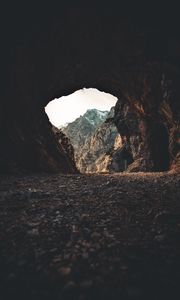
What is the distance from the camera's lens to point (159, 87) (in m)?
16.7

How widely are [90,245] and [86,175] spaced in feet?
29.3

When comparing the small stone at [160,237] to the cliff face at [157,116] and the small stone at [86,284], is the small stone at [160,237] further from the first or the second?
the cliff face at [157,116]

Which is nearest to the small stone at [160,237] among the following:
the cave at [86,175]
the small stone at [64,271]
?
the cave at [86,175]

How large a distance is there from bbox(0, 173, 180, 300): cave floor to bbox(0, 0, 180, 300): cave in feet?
0.08

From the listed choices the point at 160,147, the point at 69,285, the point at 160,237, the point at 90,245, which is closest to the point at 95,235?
the point at 90,245

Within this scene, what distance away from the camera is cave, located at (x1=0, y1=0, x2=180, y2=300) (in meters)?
4.29

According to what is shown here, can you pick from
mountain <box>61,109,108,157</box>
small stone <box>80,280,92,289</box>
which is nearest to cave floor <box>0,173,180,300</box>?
small stone <box>80,280,92,289</box>

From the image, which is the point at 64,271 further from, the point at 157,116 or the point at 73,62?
the point at 157,116

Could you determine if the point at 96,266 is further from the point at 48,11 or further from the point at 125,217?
the point at 48,11

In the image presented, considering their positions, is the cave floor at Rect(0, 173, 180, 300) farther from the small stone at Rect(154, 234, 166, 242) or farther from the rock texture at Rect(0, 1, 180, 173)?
the rock texture at Rect(0, 1, 180, 173)

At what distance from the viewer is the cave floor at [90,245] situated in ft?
13.0

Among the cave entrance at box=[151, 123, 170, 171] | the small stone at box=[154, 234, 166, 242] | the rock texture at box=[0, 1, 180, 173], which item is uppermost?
the rock texture at box=[0, 1, 180, 173]

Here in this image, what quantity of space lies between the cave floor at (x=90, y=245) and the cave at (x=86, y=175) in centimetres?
2

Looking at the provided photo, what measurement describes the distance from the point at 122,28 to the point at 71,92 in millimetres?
9246
